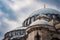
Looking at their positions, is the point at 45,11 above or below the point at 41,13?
above

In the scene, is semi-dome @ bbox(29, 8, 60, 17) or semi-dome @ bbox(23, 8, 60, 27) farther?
semi-dome @ bbox(29, 8, 60, 17)

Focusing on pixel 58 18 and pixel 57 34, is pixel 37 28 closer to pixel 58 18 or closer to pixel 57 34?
pixel 57 34

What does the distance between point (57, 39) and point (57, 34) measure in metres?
0.48

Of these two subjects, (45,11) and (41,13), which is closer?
(41,13)

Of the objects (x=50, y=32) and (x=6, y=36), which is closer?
(x=50, y=32)

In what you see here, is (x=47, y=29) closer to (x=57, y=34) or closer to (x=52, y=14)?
(x=57, y=34)

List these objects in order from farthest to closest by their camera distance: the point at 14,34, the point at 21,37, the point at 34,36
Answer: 1. the point at 14,34
2. the point at 21,37
3. the point at 34,36

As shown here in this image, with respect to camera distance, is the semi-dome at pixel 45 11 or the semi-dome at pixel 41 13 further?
the semi-dome at pixel 45 11

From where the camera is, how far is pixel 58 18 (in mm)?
25953

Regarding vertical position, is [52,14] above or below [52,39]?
above

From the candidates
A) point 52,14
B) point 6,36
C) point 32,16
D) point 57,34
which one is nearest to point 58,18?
point 52,14

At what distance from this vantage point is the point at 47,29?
20.7m

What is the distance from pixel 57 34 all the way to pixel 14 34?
8026 millimetres

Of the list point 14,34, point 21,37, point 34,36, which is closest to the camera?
point 34,36
